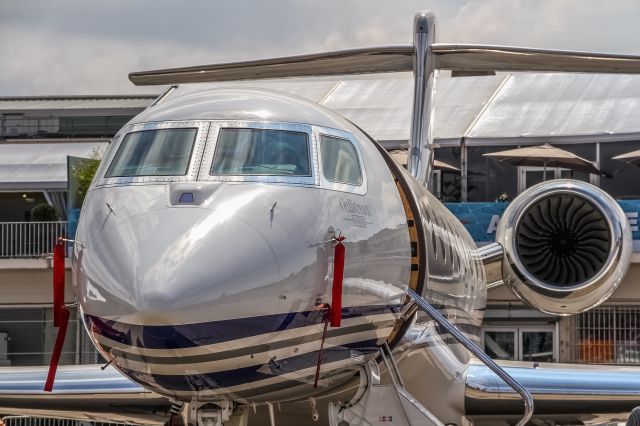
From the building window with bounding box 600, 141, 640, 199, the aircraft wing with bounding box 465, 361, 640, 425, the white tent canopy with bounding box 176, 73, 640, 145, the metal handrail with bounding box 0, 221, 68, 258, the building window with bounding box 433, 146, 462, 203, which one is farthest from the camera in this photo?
the building window with bounding box 433, 146, 462, 203

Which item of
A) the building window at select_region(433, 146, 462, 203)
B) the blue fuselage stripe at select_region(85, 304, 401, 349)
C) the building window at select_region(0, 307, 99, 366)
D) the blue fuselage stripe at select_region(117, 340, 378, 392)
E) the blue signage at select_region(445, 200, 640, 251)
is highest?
the building window at select_region(433, 146, 462, 203)

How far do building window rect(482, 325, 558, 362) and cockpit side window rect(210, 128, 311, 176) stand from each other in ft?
75.3

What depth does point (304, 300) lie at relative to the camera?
9203 millimetres

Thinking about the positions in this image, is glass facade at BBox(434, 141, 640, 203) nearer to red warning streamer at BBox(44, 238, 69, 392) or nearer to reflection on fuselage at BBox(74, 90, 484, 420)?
reflection on fuselage at BBox(74, 90, 484, 420)

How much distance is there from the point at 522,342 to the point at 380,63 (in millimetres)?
16727

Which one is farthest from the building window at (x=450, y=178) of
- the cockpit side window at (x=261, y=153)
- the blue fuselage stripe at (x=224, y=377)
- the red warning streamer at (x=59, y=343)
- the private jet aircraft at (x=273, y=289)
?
the blue fuselage stripe at (x=224, y=377)

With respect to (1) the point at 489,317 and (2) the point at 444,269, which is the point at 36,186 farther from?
(2) the point at 444,269

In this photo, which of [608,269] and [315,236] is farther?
[608,269]

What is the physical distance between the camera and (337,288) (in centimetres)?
948

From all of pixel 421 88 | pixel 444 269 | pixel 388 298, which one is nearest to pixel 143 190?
pixel 388 298

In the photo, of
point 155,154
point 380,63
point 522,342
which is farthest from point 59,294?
point 522,342

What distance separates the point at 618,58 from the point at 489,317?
17.7 meters

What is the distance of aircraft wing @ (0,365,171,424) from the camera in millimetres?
13781

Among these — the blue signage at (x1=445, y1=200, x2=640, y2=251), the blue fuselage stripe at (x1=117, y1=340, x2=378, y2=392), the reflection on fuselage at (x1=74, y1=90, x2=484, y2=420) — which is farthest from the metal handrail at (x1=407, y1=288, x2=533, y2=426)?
the blue signage at (x1=445, y1=200, x2=640, y2=251)
